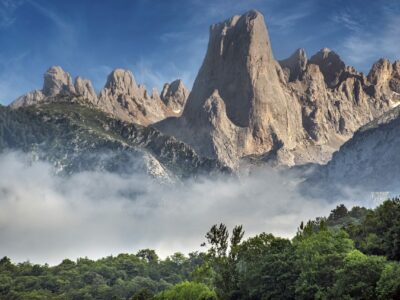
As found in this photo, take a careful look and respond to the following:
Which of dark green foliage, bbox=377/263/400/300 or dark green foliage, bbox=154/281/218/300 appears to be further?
dark green foliage, bbox=154/281/218/300

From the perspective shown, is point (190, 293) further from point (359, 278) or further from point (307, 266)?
point (359, 278)

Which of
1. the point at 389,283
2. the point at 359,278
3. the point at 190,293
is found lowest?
the point at 389,283

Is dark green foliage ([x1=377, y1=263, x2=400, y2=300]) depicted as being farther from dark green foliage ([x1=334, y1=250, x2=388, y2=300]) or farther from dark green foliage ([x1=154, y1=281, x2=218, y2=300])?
dark green foliage ([x1=154, y1=281, x2=218, y2=300])

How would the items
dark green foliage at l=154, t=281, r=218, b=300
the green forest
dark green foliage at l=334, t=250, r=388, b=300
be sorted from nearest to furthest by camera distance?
dark green foliage at l=334, t=250, r=388, b=300 < the green forest < dark green foliage at l=154, t=281, r=218, b=300

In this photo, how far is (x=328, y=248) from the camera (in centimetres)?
10488

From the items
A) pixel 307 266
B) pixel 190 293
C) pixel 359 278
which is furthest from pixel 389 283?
pixel 190 293

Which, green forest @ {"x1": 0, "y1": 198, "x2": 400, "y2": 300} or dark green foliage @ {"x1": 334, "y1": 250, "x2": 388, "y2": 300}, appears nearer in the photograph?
dark green foliage @ {"x1": 334, "y1": 250, "x2": 388, "y2": 300}

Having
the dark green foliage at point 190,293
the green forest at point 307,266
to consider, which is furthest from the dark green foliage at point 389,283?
the dark green foliage at point 190,293

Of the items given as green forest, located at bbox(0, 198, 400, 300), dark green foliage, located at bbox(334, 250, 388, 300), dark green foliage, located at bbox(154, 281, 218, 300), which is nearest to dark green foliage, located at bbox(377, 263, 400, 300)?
green forest, located at bbox(0, 198, 400, 300)

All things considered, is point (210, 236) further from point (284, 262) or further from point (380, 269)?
point (380, 269)

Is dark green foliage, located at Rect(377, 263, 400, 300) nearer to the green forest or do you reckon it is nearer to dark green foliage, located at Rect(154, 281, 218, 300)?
the green forest

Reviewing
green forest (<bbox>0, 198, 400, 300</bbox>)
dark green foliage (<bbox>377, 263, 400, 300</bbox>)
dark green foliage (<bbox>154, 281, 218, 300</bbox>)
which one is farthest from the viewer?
dark green foliage (<bbox>154, 281, 218, 300</bbox>)

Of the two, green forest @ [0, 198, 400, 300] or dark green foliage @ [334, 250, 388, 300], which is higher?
green forest @ [0, 198, 400, 300]

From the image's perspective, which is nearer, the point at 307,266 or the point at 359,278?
the point at 359,278
